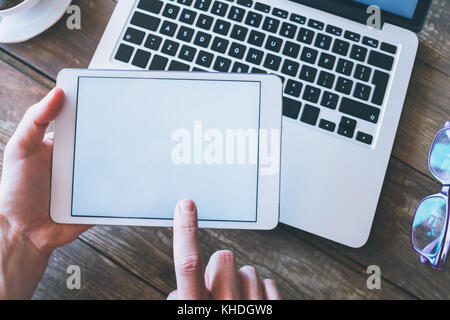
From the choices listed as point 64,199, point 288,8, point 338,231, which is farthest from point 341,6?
point 64,199

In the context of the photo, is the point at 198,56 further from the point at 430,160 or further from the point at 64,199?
the point at 430,160

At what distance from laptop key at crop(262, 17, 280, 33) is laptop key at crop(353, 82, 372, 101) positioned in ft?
0.44

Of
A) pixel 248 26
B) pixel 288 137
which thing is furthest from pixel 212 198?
pixel 248 26

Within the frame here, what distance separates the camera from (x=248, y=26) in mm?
513

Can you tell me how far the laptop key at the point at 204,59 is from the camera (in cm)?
50

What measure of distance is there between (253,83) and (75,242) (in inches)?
12.4

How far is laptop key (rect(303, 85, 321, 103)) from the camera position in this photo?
0.49 meters

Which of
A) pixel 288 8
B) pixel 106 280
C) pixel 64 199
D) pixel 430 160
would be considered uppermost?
pixel 288 8

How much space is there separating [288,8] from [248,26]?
0.06m

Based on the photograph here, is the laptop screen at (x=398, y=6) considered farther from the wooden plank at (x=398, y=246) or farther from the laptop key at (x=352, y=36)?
the wooden plank at (x=398, y=246)

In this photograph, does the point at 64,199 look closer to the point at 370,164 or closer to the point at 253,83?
the point at 253,83

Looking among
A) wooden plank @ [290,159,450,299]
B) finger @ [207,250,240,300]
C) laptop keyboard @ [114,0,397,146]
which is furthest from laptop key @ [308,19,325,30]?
finger @ [207,250,240,300]

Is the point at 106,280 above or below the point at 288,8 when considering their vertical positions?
below

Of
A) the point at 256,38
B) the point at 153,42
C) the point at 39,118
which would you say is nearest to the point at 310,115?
the point at 256,38
